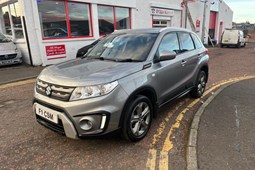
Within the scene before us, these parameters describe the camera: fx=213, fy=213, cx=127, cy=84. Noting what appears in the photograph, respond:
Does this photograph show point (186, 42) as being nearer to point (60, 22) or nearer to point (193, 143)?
point (193, 143)

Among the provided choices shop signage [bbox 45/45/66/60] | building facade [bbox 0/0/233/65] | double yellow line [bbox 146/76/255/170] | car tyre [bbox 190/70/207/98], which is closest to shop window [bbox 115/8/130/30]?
building facade [bbox 0/0/233/65]

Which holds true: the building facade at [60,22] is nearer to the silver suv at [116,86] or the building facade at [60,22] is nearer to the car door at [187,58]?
the silver suv at [116,86]

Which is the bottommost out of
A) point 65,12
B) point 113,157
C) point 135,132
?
point 113,157

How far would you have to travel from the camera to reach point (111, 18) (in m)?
12.9

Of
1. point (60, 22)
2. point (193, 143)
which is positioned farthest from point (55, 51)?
point (193, 143)

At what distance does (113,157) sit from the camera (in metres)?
3.06

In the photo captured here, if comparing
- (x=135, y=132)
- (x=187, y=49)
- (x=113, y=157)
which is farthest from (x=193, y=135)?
(x=187, y=49)

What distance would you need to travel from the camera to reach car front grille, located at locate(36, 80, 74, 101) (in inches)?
111

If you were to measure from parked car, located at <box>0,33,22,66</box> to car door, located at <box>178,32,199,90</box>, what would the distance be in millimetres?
7876

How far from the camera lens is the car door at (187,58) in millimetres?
4512

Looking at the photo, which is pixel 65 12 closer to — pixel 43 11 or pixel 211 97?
pixel 43 11

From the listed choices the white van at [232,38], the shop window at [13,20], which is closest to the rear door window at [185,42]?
the shop window at [13,20]

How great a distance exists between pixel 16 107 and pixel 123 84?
3.32 m

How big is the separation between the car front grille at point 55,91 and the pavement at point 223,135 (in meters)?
1.87
